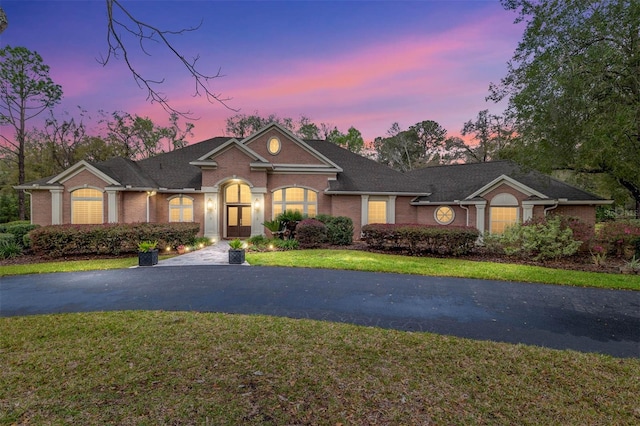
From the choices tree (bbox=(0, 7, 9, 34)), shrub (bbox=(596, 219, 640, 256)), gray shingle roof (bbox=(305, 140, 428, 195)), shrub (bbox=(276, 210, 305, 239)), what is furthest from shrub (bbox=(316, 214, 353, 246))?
tree (bbox=(0, 7, 9, 34))

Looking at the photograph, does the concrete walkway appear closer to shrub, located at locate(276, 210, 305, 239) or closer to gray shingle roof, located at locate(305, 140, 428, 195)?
shrub, located at locate(276, 210, 305, 239)

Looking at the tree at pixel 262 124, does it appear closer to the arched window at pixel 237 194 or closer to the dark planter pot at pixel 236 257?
the arched window at pixel 237 194

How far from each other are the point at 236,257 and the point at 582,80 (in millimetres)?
12901

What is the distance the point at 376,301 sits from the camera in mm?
6434

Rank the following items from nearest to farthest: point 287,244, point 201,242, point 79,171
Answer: point 287,244 < point 201,242 < point 79,171

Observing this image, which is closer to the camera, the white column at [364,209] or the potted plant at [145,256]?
the potted plant at [145,256]

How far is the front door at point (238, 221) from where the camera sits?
18.0 meters

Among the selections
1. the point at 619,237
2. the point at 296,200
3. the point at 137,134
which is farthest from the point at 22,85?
the point at 619,237

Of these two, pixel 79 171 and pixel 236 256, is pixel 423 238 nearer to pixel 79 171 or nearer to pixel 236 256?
pixel 236 256

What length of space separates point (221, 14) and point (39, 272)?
376 inches

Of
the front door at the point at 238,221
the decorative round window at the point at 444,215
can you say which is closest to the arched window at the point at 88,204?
the front door at the point at 238,221

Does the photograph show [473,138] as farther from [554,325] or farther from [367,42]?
[554,325]

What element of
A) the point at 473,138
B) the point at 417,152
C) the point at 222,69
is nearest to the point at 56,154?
the point at 222,69

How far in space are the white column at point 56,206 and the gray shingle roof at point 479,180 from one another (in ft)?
67.0
